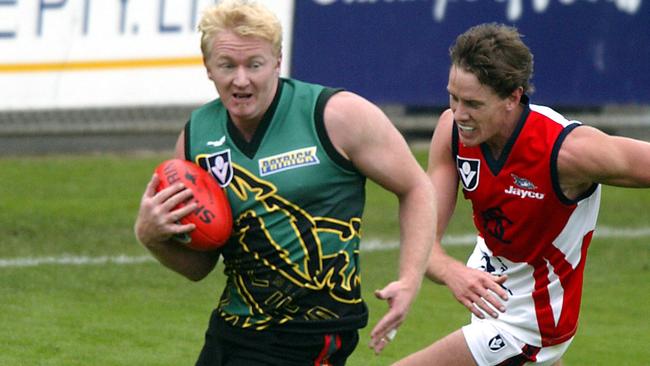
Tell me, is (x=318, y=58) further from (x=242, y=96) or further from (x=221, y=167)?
(x=242, y=96)

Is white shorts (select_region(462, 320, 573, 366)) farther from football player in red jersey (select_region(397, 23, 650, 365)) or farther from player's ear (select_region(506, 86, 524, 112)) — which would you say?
player's ear (select_region(506, 86, 524, 112))

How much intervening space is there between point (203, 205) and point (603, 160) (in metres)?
1.73

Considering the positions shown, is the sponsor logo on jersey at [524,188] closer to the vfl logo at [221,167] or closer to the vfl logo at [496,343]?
the vfl logo at [496,343]

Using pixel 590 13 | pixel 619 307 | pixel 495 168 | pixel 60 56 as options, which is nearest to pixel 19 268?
pixel 60 56

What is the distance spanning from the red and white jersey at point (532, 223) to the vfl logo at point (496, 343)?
0.05 metres

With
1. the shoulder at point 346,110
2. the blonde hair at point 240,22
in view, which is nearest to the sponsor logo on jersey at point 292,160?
the shoulder at point 346,110

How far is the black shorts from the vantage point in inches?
203

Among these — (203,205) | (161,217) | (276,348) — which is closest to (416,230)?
(276,348)

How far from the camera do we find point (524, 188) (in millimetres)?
6086

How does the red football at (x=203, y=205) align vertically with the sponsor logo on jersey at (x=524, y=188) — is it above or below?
above

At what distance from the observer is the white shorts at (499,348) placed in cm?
617

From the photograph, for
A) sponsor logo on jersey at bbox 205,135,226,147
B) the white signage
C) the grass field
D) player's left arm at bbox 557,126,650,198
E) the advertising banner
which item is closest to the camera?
sponsor logo on jersey at bbox 205,135,226,147

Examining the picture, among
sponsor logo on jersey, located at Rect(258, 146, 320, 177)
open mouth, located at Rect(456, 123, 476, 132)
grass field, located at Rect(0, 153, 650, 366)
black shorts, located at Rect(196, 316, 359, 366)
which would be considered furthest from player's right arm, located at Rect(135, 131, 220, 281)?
grass field, located at Rect(0, 153, 650, 366)

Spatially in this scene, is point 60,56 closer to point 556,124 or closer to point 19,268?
point 19,268
